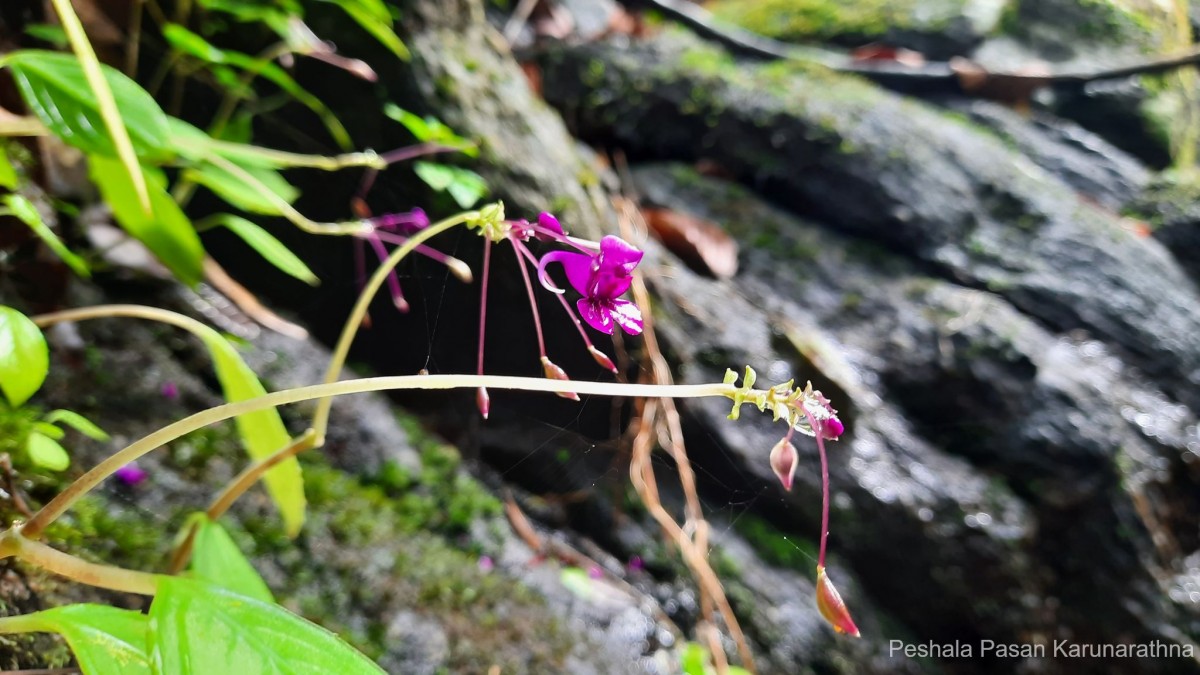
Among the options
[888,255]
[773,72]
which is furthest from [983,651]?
[773,72]

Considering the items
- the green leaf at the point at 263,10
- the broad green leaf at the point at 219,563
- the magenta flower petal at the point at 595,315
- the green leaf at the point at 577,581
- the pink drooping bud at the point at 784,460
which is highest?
the magenta flower petal at the point at 595,315

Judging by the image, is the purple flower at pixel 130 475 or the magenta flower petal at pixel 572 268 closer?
the magenta flower petal at pixel 572 268

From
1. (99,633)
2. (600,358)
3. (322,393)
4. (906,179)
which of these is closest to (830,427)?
(600,358)

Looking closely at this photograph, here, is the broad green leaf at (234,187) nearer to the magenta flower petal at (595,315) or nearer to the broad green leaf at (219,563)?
the broad green leaf at (219,563)

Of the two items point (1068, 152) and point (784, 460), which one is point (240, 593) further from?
point (1068, 152)

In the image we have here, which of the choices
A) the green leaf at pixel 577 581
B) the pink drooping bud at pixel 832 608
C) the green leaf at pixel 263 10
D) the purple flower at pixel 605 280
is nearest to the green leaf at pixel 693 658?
the green leaf at pixel 577 581

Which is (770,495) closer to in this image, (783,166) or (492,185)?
(492,185)

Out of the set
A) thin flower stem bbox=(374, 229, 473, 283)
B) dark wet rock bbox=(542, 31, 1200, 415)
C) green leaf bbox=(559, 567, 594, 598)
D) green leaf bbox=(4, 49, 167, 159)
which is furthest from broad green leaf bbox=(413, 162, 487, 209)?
dark wet rock bbox=(542, 31, 1200, 415)
